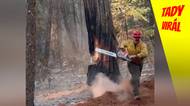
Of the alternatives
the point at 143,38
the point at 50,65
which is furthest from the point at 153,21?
the point at 50,65

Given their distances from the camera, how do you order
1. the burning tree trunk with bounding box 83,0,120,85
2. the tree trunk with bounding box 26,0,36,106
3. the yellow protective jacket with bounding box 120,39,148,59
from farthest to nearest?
the yellow protective jacket with bounding box 120,39,148,59
the burning tree trunk with bounding box 83,0,120,85
the tree trunk with bounding box 26,0,36,106

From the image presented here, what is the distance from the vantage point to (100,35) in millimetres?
5609

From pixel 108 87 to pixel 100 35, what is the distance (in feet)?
2.18

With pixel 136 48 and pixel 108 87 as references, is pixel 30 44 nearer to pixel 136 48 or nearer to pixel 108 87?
pixel 108 87

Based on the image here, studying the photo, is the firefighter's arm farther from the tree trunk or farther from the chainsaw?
the tree trunk

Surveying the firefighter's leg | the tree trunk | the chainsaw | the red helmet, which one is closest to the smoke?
the firefighter's leg

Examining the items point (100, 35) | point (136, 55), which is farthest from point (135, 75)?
point (100, 35)

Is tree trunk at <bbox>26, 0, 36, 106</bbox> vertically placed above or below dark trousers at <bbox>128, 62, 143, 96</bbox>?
above

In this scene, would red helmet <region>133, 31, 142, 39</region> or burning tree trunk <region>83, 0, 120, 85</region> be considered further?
red helmet <region>133, 31, 142, 39</region>

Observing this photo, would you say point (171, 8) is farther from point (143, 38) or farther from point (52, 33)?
point (52, 33)

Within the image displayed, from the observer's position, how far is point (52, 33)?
17.9 ft

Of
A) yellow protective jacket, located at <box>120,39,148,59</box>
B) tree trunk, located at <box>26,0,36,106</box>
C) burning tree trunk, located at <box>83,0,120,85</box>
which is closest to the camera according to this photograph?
tree trunk, located at <box>26,0,36,106</box>

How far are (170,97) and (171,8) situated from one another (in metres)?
1.14

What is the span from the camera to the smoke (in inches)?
221
